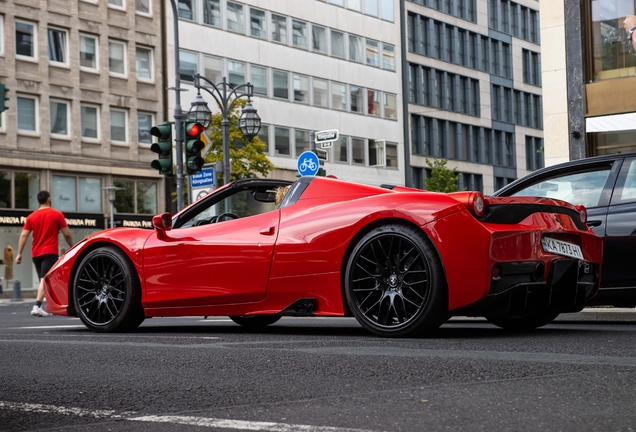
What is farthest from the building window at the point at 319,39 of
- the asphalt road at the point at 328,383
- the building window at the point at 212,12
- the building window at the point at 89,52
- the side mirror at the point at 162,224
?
the asphalt road at the point at 328,383

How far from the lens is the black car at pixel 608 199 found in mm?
8164

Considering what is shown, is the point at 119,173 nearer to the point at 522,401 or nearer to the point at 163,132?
the point at 163,132

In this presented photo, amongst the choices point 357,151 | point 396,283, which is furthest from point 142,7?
point 396,283

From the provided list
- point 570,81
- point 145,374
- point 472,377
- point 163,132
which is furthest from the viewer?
point 570,81

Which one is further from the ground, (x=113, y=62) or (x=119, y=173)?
(x=113, y=62)

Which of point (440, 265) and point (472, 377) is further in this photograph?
point (440, 265)

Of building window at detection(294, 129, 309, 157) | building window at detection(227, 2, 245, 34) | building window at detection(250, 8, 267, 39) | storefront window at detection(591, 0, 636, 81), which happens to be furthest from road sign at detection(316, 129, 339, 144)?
building window at detection(294, 129, 309, 157)

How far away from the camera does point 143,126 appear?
46.2 m

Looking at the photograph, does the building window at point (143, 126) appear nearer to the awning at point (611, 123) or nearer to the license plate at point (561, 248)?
the awning at point (611, 123)

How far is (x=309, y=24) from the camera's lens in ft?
178

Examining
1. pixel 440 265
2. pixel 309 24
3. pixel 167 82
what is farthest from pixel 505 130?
pixel 440 265

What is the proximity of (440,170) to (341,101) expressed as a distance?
6.42 metres

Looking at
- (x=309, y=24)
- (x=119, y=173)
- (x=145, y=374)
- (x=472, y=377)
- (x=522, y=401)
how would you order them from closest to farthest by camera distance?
(x=522, y=401), (x=472, y=377), (x=145, y=374), (x=119, y=173), (x=309, y=24)

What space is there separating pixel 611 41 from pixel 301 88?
3203cm
